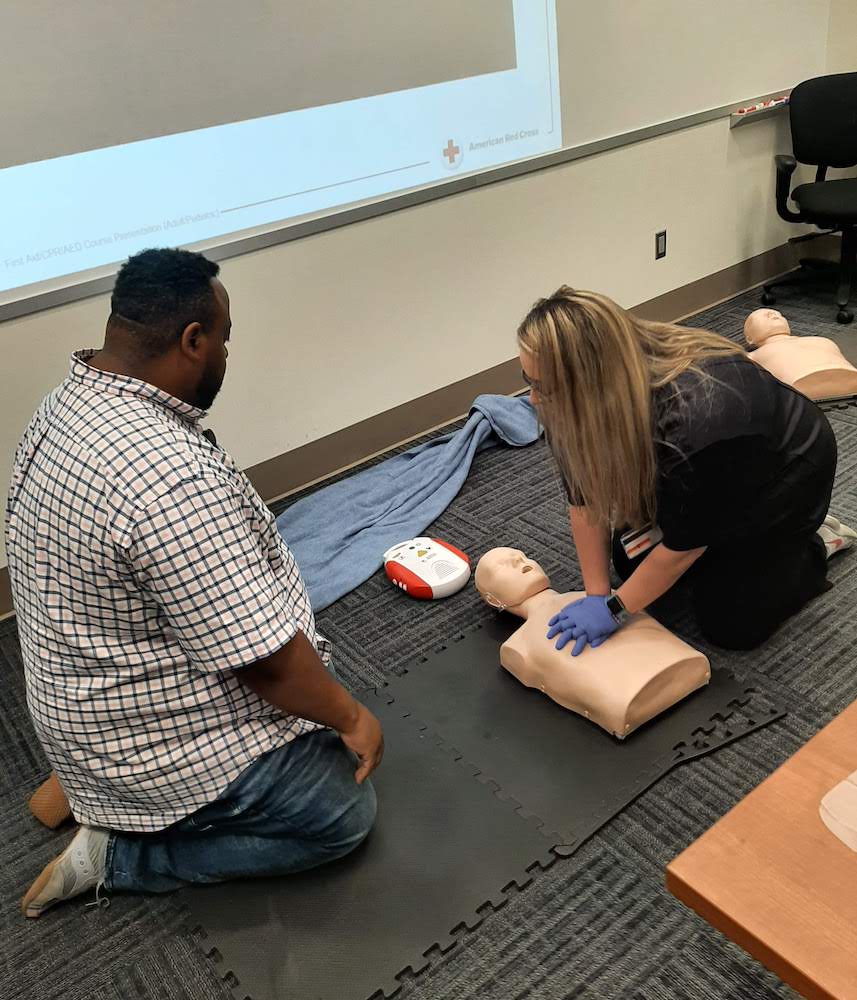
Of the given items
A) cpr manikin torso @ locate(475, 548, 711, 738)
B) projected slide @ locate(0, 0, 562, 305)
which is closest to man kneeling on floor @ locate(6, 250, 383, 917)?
cpr manikin torso @ locate(475, 548, 711, 738)

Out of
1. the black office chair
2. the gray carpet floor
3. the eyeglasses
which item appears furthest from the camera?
the black office chair

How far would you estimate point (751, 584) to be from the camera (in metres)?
1.76

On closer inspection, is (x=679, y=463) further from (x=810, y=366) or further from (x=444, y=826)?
(x=810, y=366)

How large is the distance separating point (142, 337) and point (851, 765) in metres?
1.06

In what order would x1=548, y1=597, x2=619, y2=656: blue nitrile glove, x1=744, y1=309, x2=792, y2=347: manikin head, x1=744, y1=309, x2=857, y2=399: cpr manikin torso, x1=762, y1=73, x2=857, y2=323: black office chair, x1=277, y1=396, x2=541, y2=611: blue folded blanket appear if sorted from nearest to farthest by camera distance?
x1=548, y1=597, x2=619, y2=656: blue nitrile glove < x1=277, y1=396, x2=541, y2=611: blue folded blanket < x1=744, y1=309, x2=857, y2=399: cpr manikin torso < x1=744, y1=309, x2=792, y2=347: manikin head < x1=762, y1=73, x2=857, y2=323: black office chair

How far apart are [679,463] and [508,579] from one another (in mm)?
536

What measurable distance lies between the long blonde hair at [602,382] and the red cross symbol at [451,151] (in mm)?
1329

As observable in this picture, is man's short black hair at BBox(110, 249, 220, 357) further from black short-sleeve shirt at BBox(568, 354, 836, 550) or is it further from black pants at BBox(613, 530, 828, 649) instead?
black pants at BBox(613, 530, 828, 649)

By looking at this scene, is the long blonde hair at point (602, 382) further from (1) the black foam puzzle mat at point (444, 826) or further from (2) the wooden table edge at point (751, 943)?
(2) the wooden table edge at point (751, 943)

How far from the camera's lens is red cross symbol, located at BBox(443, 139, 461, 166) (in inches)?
104

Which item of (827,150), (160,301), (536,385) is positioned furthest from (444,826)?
(827,150)

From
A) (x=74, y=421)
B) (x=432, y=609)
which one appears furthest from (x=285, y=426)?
(x=74, y=421)

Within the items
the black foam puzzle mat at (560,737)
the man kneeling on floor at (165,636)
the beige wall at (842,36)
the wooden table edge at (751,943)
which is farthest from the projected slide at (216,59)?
the wooden table edge at (751,943)

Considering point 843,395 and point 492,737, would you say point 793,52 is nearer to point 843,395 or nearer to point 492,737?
point 843,395
